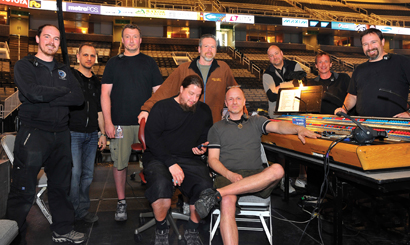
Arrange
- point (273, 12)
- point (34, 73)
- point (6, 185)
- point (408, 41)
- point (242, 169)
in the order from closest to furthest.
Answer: point (34, 73)
point (242, 169)
point (6, 185)
point (273, 12)
point (408, 41)

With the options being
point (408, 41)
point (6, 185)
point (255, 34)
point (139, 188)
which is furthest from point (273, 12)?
point (6, 185)

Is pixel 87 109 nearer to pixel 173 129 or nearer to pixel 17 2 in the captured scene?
pixel 173 129

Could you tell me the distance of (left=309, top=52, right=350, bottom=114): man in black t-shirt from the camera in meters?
3.41

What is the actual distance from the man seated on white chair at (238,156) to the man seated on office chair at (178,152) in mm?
124

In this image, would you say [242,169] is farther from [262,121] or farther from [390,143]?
[390,143]

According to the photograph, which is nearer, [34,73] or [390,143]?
[390,143]

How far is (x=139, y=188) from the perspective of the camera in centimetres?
408

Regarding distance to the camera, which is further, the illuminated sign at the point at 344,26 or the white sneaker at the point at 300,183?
the illuminated sign at the point at 344,26

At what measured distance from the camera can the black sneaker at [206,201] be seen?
1.82 meters

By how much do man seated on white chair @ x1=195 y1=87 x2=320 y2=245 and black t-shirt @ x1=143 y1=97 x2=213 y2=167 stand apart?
5.7 inches

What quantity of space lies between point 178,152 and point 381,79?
6.49ft

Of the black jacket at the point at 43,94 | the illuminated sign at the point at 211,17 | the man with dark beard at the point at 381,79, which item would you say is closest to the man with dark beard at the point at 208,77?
the black jacket at the point at 43,94

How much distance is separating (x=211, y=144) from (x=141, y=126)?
639 mm

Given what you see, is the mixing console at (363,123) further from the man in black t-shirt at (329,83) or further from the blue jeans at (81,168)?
the blue jeans at (81,168)
